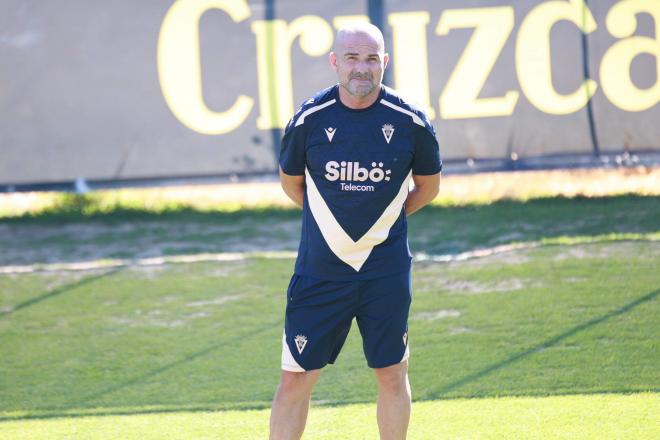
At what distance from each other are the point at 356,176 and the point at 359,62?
46 centimetres

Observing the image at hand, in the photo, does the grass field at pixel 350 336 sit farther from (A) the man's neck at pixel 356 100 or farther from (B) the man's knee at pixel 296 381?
(A) the man's neck at pixel 356 100

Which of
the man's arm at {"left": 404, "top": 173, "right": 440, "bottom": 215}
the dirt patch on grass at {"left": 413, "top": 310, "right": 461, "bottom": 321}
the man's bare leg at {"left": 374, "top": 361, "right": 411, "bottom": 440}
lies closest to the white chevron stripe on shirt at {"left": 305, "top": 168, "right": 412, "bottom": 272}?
the man's arm at {"left": 404, "top": 173, "right": 440, "bottom": 215}

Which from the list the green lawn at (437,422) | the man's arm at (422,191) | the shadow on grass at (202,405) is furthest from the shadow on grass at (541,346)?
the man's arm at (422,191)

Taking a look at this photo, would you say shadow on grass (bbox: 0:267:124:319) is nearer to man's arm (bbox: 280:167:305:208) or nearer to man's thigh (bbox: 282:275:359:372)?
man's arm (bbox: 280:167:305:208)

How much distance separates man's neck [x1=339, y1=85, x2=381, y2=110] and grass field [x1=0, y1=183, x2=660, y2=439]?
1.81 metres

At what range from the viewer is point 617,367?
609 centimetres

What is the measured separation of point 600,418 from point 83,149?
6123mm

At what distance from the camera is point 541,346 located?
6496 millimetres

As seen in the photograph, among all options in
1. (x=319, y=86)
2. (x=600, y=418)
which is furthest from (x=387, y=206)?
(x=319, y=86)

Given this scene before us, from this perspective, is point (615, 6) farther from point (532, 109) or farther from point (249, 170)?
point (249, 170)

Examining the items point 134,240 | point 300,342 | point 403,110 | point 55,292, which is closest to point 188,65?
point 134,240

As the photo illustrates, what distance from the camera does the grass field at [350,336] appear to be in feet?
18.3

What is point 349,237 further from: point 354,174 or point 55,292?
point 55,292

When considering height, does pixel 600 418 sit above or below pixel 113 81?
below
